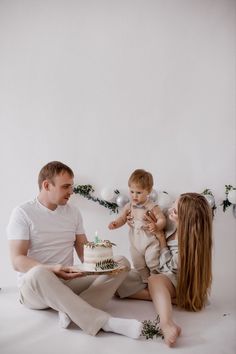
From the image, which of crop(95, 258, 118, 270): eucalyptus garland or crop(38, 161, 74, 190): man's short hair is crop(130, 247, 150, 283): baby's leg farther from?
crop(38, 161, 74, 190): man's short hair

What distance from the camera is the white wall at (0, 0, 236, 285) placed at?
3.90 metres

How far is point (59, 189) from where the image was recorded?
8.60ft

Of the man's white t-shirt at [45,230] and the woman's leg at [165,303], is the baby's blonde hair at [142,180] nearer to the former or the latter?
the man's white t-shirt at [45,230]

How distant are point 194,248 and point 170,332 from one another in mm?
607

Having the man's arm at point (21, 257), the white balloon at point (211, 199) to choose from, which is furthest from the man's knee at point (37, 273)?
the white balloon at point (211, 199)

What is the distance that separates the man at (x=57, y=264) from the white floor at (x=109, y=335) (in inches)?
2.5

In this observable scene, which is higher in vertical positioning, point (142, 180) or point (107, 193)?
point (142, 180)

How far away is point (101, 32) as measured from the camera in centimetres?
393

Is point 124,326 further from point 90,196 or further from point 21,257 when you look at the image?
point 90,196

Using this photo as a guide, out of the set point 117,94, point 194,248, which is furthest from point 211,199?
point 117,94

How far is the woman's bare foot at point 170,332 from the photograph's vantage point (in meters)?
2.07

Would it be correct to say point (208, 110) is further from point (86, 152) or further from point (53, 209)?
point (53, 209)

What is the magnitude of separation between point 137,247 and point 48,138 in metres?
1.47

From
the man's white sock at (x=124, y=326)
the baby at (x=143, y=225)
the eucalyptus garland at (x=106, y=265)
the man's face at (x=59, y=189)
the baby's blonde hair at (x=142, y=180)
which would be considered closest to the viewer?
the man's white sock at (x=124, y=326)
